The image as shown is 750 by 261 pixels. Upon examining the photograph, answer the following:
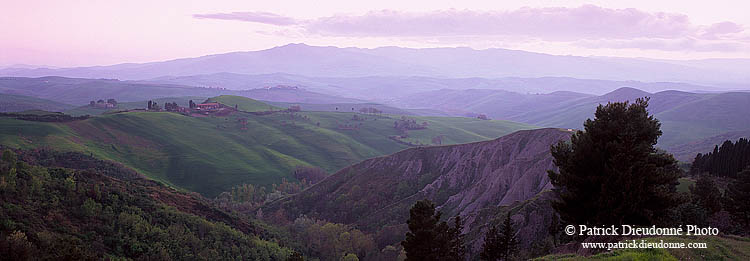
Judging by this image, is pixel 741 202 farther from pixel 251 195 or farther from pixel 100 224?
pixel 251 195

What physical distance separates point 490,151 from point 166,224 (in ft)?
201

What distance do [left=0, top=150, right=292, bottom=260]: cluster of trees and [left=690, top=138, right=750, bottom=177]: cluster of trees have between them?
60906mm

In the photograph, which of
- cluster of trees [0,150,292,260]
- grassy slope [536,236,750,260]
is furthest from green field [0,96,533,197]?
grassy slope [536,236,750,260]

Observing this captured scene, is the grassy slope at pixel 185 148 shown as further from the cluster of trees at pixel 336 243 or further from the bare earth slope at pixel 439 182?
the cluster of trees at pixel 336 243

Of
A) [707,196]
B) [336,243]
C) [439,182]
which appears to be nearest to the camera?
[707,196]

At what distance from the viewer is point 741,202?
32.2 meters

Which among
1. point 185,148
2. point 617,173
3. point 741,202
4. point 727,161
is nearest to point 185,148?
point 185,148

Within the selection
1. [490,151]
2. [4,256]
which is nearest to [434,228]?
[4,256]

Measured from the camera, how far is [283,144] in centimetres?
19138

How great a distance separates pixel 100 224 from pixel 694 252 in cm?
5735

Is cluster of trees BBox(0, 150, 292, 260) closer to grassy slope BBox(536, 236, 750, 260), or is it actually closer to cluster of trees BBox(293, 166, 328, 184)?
grassy slope BBox(536, 236, 750, 260)

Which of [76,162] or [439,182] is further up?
[439,182]

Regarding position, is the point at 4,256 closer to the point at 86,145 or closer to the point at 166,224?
the point at 166,224

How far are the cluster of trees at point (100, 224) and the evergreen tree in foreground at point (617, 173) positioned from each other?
4279 cm
